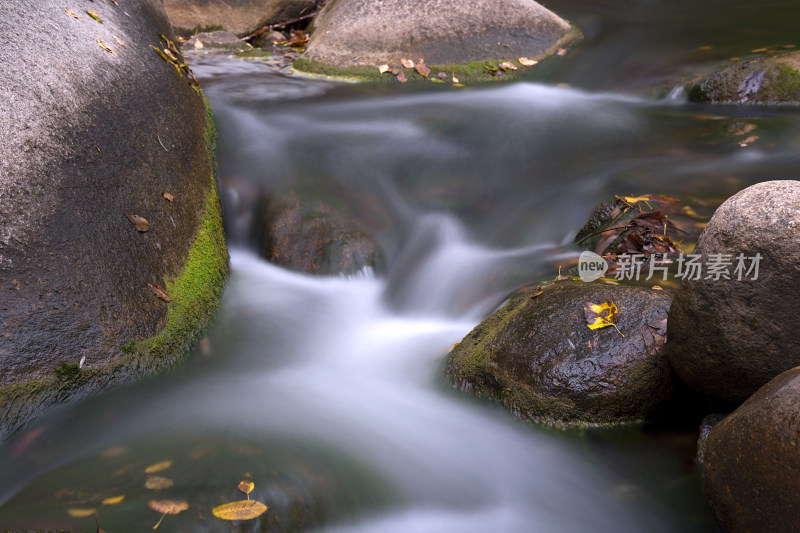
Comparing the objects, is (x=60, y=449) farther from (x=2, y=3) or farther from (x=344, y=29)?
(x=344, y=29)

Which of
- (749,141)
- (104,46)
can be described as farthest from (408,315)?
(749,141)

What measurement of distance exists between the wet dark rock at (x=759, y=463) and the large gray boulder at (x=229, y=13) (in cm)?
1016

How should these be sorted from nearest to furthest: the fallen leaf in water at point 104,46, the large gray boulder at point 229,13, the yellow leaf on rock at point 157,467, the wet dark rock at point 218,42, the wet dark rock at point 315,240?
the yellow leaf on rock at point 157,467 < the fallen leaf in water at point 104,46 < the wet dark rock at point 315,240 < the wet dark rock at point 218,42 < the large gray boulder at point 229,13

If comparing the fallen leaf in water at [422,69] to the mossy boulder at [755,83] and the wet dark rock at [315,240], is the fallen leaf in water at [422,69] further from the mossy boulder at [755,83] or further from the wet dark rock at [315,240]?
the wet dark rock at [315,240]

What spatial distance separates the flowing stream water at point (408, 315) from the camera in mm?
2783

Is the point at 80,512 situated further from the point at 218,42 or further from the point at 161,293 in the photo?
the point at 218,42

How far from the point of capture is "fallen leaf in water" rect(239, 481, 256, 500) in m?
2.54

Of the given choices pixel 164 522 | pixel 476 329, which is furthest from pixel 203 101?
pixel 164 522

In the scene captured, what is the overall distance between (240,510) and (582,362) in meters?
1.79

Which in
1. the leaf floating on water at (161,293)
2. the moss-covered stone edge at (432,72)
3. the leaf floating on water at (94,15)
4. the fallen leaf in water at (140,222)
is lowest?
the leaf floating on water at (161,293)

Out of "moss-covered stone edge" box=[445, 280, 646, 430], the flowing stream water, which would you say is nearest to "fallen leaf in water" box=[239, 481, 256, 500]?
the flowing stream water

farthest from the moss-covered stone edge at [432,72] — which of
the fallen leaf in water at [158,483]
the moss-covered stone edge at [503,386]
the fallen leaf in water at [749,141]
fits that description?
the fallen leaf in water at [158,483]

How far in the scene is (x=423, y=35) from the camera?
8453 millimetres

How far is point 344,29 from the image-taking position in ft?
28.2
